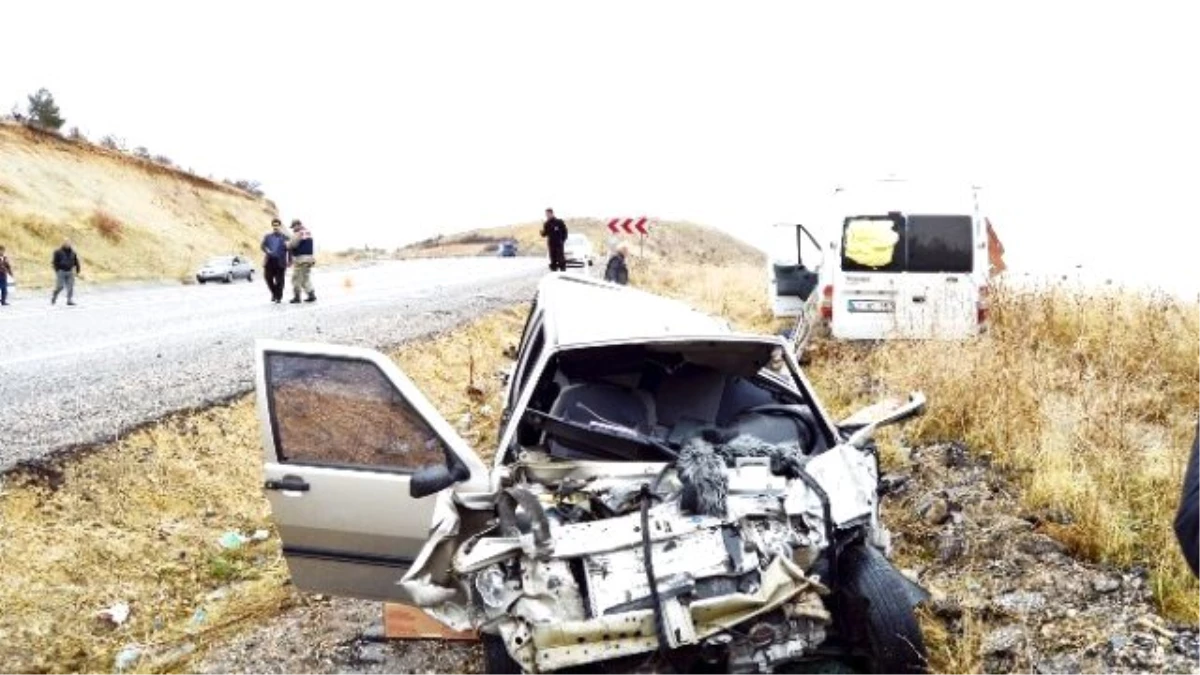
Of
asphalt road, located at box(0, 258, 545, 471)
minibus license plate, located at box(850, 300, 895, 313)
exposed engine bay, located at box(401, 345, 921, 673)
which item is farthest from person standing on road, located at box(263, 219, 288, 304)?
exposed engine bay, located at box(401, 345, 921, 673)

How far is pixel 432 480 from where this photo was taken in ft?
13.8

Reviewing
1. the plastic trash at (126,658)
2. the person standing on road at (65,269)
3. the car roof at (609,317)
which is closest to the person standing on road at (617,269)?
the person standing on road at (65,269)

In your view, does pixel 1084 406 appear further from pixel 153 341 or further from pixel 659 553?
pixel 153 341

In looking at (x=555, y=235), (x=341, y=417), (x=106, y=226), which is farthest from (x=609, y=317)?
(x=106, y=226)

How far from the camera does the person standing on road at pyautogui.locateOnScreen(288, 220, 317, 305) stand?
59.9ft

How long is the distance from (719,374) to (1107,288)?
7332mm

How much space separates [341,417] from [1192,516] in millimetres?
3697

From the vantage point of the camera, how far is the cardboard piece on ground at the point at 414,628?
511cm

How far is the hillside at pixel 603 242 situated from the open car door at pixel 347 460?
60.2m

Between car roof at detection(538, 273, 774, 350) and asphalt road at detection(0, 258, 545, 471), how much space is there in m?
3.71

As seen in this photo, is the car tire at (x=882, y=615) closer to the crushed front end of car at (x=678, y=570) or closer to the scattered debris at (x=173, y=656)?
the crushed front end of car at (x=678, y=570)

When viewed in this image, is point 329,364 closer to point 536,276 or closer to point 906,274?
point 906,274

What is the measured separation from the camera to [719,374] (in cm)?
542

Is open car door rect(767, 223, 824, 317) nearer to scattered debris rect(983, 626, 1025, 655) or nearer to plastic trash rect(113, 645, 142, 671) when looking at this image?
scattered debris rect(983, 626, 1025, 655)
